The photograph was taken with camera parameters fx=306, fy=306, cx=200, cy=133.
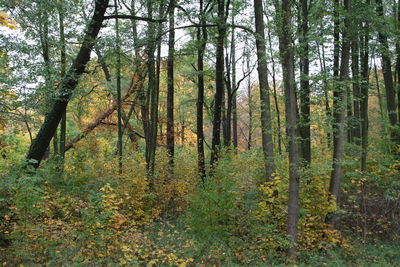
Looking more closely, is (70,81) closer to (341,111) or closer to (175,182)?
(175,182)

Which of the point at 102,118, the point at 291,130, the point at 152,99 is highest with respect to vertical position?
the point at 152,99

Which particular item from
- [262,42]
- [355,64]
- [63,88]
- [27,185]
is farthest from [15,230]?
[355,64]

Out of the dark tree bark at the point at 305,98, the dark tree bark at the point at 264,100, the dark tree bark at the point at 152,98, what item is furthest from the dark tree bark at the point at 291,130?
the dark tree bark at the point at 152,98

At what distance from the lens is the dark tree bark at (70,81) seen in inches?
318

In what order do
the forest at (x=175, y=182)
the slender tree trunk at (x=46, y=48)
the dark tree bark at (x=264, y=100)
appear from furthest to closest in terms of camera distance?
1. the dark tree bark at (x=264, y=100)
2. the slender tree trunk at (x=46, y=48)
3. the forest at (x=175, y=182)

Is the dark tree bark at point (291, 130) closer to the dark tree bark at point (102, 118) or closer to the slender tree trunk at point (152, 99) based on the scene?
the slender tree trunk at point (152, 99)

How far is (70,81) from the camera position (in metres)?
8.25

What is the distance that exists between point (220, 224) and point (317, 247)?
2.52 metres

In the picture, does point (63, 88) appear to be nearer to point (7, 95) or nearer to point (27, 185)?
point (7, 95)

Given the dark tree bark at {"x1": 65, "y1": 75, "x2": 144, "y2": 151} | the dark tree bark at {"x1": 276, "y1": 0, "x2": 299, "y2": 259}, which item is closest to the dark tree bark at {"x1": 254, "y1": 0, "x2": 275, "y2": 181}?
the dark tree bark at {"x1": 276, "y1": 0, "x2": 299, "y2": 259}

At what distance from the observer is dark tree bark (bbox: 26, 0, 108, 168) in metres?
8.08

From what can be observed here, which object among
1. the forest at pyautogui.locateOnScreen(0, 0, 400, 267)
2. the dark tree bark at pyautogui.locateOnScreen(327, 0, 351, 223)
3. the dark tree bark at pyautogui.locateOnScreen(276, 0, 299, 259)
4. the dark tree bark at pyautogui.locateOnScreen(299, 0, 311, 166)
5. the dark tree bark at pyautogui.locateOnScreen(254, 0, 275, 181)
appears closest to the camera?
the forest at pyautogui.locateOnScreen(0, 0, 400, 267)

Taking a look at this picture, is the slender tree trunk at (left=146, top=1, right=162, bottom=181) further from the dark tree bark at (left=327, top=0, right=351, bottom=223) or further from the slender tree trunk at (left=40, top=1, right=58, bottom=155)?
the dark tree bark at (left=327, top=0, right=351, bottom=223)

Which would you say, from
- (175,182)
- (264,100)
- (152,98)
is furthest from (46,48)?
(264,100)
